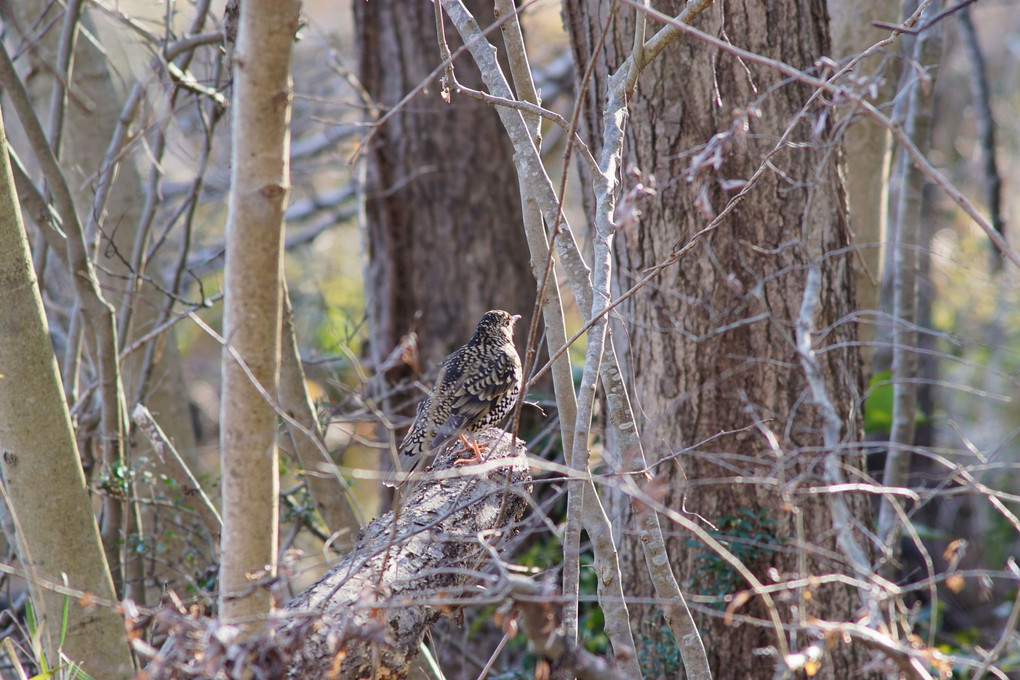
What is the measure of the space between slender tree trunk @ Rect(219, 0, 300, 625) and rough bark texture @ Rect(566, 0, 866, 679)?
249cm

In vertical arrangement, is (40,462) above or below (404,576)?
above

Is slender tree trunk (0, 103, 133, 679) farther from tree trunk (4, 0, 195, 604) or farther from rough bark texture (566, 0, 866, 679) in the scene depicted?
rough bark texture (566, 0, 866, 679)

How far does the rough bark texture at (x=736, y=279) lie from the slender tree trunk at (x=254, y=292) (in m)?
2.49

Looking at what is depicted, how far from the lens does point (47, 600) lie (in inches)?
118

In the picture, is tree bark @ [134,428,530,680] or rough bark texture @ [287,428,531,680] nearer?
tree bark @ [134,428,530,680]

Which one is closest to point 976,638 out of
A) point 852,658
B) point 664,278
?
point 852,658

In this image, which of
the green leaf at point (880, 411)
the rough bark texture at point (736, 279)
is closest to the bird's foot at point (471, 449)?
the rough bark texture at point (736, 279)

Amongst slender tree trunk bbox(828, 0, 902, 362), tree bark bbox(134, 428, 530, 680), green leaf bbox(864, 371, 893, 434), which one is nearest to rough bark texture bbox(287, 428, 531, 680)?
tree bark bbox(134, 428, 530, 680)

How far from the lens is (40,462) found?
2.93m

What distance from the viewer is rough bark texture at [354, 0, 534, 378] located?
22.2ft

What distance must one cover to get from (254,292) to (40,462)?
5.44ft

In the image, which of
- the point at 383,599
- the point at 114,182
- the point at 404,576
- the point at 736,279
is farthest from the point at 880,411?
the point at 114,182

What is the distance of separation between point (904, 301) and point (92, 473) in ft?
16.3

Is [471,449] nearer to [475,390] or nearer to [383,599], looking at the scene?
[475,390]
